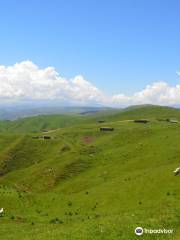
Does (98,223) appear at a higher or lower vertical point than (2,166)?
higher

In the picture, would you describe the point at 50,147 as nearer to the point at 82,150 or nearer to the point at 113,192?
the point at 82,150

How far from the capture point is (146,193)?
5138cm

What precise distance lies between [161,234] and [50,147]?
352 ft

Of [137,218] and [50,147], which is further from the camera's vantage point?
[50,147]

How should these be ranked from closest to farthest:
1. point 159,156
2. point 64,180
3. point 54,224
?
point 54,224
point 159,156
point 64,180

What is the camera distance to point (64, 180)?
94375mm

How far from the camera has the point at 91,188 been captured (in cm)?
6575

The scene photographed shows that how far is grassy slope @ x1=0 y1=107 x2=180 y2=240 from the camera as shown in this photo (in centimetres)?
3309

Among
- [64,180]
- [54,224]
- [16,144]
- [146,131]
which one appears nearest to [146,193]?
[54,224]

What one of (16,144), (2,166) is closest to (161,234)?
(2,166)

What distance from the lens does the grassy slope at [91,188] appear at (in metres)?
33.1

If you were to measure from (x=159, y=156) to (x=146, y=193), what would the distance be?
36.9m

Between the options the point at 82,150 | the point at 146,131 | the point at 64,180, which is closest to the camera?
the point at 64,180

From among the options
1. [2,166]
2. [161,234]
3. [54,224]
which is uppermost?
[161,234]
